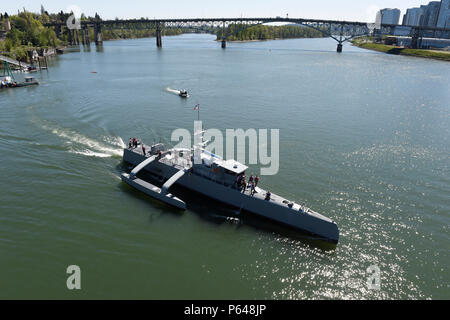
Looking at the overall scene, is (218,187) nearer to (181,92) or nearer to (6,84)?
(181,92)

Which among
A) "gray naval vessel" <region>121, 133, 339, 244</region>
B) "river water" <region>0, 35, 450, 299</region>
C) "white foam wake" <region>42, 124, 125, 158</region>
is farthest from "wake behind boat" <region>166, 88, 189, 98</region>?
"gray naval vessel" <region>121, 133, 339, 244</region>

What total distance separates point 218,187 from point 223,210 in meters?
2.50

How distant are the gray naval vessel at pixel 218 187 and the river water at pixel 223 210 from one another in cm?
150

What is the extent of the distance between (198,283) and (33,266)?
13.4 meters

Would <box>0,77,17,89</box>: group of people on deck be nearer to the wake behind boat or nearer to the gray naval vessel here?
the wake behind boat

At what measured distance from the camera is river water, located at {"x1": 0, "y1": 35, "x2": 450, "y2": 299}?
22391mm

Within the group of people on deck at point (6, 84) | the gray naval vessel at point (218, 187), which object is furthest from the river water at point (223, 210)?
the group of people on deck at point (6, 84)

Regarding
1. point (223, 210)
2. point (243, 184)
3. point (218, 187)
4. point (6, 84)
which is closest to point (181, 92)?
point (218, 187)

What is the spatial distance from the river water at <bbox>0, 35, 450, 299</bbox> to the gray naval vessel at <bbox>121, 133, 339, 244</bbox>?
59.1 inches

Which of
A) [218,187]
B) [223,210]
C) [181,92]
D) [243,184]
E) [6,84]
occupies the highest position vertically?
[6,84]

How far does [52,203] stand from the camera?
3100 cm

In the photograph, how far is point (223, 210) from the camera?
30.8m

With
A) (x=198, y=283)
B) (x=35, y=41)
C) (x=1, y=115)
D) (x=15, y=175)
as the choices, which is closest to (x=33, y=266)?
(x=198, y=283)
